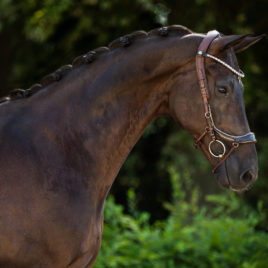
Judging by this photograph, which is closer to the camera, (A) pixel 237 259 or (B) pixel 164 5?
(A) pixel 237 259

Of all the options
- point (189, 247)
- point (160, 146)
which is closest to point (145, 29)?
point (160, 146)

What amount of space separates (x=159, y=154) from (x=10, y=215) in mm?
6937

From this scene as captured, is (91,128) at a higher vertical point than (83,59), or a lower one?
lower

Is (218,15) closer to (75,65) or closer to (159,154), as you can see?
(159,154)

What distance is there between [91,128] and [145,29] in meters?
5.42

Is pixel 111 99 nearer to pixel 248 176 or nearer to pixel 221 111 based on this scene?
pixel 221 111

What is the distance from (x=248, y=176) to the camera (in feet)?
8.82

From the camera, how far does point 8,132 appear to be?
8.59 ft

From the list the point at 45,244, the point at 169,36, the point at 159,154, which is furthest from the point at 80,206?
the point at 159,154

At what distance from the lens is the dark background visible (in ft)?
24.4

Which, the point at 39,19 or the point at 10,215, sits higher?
the point at 39,19

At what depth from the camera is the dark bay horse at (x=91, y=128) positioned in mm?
2496

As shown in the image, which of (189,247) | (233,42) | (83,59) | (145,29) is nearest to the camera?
(233,42)

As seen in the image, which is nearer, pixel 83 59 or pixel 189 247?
pixel 83 59
